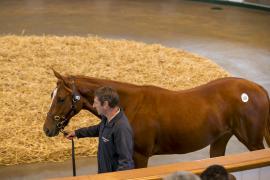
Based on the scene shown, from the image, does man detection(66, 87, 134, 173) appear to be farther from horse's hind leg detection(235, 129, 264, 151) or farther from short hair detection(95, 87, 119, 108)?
horse's hind leg detection(235, 129, 264, 151)

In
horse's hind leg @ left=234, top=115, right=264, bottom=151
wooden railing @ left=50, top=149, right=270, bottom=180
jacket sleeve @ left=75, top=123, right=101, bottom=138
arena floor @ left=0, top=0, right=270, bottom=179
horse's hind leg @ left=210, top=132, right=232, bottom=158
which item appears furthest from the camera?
arena floor @ left=0, top=0, right=270, bottom=179

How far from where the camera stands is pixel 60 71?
799 centimetres

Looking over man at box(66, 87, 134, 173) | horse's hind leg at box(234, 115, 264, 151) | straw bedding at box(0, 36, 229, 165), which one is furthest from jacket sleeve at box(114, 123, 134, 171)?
straw bedding at box(0, 36, 229, 165)

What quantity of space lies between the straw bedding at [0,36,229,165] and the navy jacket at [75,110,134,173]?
6.46 ft

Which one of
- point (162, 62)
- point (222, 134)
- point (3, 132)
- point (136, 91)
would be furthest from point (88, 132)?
point (162, 62)

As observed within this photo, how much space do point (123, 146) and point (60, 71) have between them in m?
4.71

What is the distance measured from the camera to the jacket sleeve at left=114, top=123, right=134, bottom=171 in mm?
Answer: 3455

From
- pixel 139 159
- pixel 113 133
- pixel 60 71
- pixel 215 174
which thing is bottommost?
pixel 60 71

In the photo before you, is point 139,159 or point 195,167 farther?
point 139,159

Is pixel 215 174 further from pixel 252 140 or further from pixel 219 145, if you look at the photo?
pixel 219 145

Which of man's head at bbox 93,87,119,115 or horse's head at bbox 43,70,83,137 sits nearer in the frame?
man's head at bbox 93,87,119,115

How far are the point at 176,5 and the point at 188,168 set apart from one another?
461 inches

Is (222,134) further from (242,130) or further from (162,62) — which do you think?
(162,62)

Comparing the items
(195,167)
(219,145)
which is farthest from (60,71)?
(195,167)
